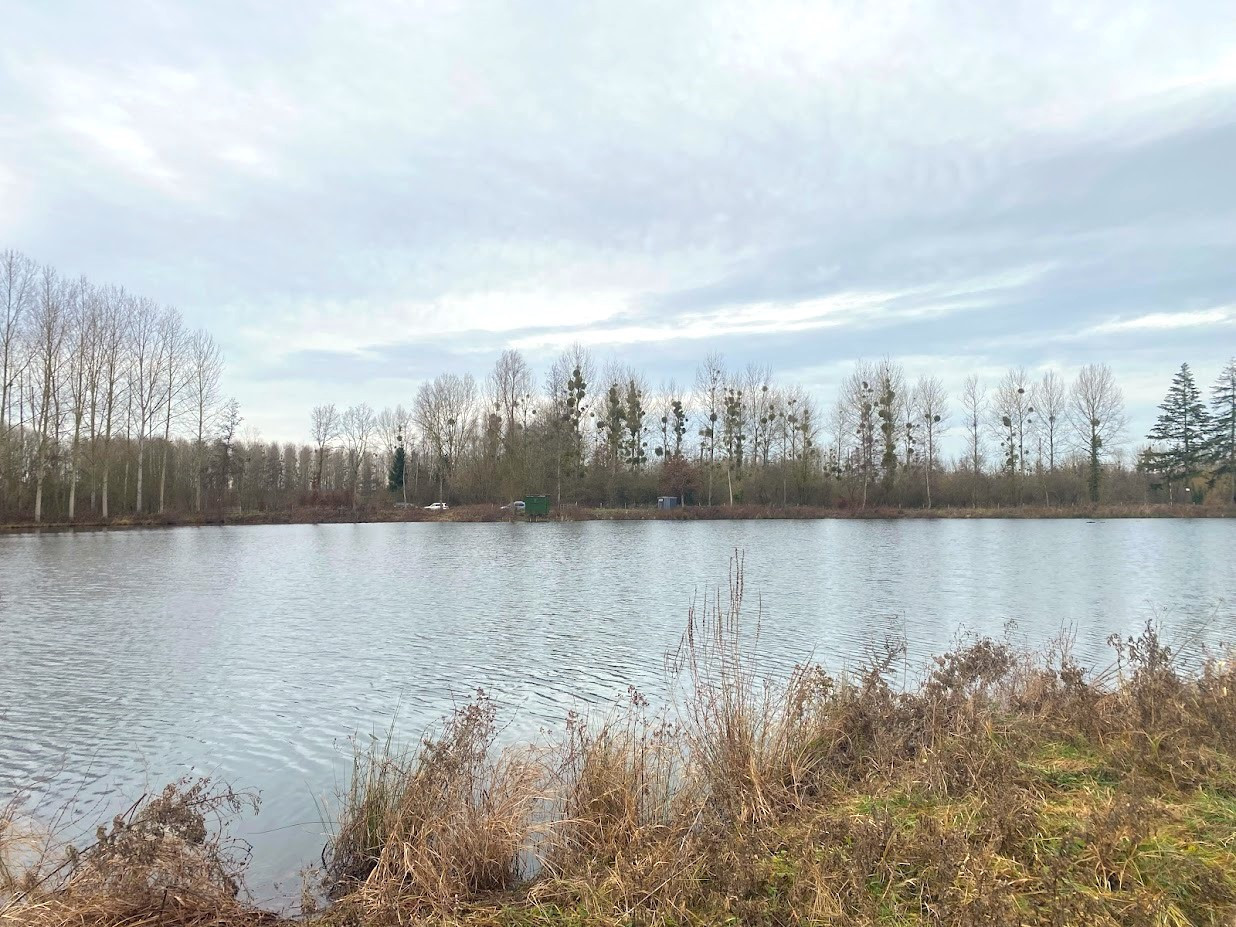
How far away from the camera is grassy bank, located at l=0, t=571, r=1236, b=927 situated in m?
3.95

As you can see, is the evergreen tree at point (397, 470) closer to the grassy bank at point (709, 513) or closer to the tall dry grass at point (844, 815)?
the grassy bank at point (709, 513)

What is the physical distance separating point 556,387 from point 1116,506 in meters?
47.5

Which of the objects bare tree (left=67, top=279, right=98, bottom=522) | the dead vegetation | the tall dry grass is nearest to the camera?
the tall dry grass

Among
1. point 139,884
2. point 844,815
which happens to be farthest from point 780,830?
point 139,884

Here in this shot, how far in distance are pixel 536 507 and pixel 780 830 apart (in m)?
55.0

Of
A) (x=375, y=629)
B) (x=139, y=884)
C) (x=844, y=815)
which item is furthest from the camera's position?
(x=375, y=629)

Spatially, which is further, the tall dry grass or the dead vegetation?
the dead vegetation

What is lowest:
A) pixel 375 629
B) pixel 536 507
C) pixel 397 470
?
pixel 375 629

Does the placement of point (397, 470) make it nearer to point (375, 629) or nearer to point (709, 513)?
point (709, 513)

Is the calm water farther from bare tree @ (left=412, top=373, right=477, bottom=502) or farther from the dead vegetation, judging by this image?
bare tree @ (left=412, top=373, right=477, bottom=502)

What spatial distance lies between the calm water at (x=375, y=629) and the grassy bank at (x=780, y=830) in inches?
37.3

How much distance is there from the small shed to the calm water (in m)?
26.6

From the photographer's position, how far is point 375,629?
49.0ft

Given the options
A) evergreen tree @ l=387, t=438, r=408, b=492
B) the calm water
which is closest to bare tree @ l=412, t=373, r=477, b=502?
evergreen tree @ l=387, t=438, r=408, b=492
